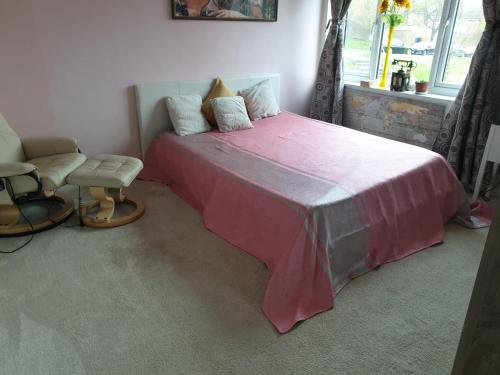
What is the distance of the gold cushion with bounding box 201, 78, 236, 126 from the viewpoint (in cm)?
363

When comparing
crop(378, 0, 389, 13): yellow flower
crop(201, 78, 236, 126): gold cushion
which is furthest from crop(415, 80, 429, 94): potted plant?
crop(201, 78, 236, 126): gold cushion

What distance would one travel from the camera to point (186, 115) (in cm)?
351

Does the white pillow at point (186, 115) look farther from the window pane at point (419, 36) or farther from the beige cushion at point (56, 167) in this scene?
the window pane at point (419, 36)

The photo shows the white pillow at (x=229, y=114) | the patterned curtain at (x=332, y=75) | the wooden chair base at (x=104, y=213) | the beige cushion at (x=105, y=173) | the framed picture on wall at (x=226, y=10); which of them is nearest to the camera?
the beige cushion at (x=105, y=173)

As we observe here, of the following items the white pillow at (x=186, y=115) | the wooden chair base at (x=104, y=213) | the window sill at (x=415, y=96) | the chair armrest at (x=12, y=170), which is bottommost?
the wooden chair base at (x=104, y=213)

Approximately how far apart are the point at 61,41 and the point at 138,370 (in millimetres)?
2564

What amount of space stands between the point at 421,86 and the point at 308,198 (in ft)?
7.70

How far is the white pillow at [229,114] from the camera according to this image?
3549 millimetres

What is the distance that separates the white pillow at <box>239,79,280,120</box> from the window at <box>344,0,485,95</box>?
4.10 feet

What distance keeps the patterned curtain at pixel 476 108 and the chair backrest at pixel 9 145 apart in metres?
3.61

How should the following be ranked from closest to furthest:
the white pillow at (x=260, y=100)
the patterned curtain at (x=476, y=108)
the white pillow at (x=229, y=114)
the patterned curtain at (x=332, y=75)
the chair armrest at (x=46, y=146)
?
the chair armrest at (x=46, y=146) < the patterned curtain at (x=476, y=108) < the white pillow at (x=229, y=114) < the white pillow at (x=260, y=100) < the patterned curtain at (x=332, y=75)

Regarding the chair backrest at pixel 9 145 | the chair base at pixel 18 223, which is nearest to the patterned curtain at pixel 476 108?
the chair base at pixel 18 223

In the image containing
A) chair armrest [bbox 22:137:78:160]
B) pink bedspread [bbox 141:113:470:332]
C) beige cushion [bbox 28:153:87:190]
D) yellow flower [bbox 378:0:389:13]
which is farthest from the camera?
yellow flower [bbox 378:0:389:13]

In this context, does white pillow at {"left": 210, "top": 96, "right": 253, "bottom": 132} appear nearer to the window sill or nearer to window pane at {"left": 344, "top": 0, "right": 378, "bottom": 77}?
the window sill
